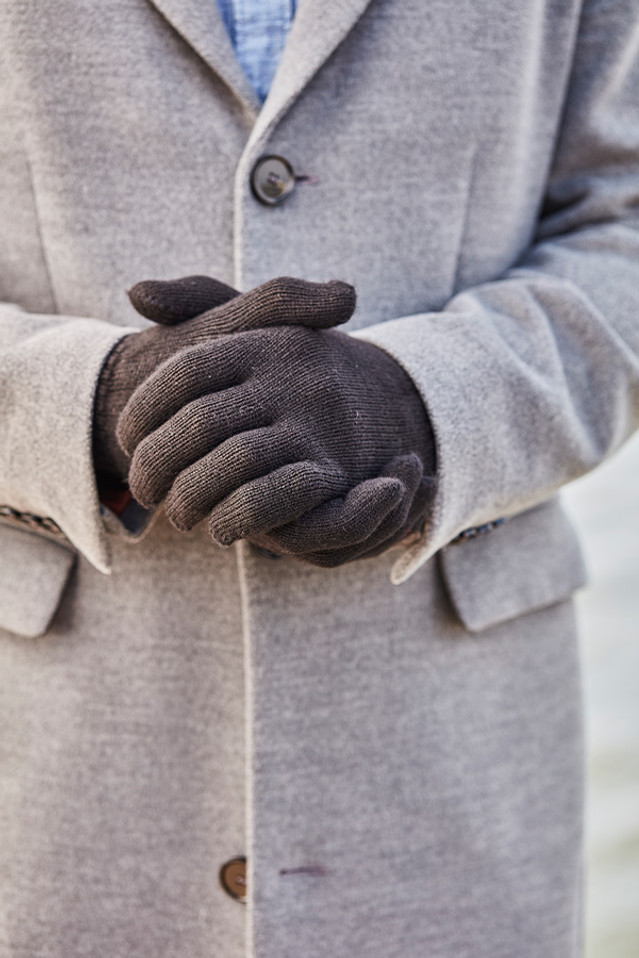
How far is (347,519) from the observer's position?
0.51 metres

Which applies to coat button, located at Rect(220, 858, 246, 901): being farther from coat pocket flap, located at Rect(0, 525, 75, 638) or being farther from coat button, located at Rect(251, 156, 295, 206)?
coat button, located at Rect(251, 156, 295, 206)

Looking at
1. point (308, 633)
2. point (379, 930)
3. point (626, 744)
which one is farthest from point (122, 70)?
point (626, 744)

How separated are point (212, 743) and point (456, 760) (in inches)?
8.8

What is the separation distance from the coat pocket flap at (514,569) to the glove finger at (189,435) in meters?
0.31

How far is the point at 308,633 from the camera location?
0.72 metres

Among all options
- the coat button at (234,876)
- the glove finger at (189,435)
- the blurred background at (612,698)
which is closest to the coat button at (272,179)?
the glove finger at (189,435)

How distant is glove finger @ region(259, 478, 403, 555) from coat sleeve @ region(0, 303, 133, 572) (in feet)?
0.61

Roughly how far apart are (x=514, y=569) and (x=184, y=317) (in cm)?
40

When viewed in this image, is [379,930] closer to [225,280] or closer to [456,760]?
[456,760]

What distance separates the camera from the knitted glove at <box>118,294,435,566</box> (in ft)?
1.63

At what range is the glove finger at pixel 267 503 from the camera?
0.49 m

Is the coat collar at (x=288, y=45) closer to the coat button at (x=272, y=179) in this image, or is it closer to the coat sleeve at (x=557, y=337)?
the coat button at (x=272, y=179)

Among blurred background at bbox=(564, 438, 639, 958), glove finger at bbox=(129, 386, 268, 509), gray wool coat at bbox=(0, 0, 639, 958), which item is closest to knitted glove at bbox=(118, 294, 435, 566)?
glove finger at bbox=(129, 386, 268, 509)

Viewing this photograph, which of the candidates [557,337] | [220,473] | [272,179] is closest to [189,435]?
[220,473]
